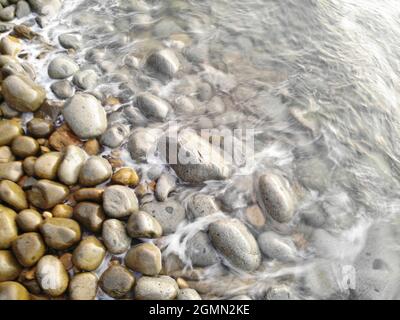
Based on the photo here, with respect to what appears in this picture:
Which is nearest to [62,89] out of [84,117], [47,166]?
[84,117]

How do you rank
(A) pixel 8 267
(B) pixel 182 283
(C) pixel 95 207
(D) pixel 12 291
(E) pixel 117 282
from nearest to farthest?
(D) pixel 12 291 → (A) pixel 8 267 → (E) pixel 117 282 → (B) pixel 182 283 → (C) pixel 95 207

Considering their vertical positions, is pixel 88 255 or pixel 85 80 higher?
pixel 85 80

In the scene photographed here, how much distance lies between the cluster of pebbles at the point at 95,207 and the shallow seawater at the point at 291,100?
0.39ft

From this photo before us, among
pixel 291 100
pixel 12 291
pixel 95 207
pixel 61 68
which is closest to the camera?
pixel 12 291

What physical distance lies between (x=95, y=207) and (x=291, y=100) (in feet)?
9.15

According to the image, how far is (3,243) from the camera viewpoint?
2881mm

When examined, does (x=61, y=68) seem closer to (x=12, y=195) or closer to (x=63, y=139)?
(x=63, y=139)

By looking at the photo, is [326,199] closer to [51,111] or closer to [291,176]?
[291,176]

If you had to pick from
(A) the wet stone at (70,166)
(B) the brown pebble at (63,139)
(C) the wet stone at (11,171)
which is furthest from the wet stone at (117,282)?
(B) the brown pebble at (63,139)

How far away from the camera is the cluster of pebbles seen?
2.90 m

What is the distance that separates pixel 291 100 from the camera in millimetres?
Answer: 4605

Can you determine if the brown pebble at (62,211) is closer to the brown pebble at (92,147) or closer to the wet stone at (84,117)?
the brown pebble at (92,147)

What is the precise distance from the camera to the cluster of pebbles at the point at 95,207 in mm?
2902
